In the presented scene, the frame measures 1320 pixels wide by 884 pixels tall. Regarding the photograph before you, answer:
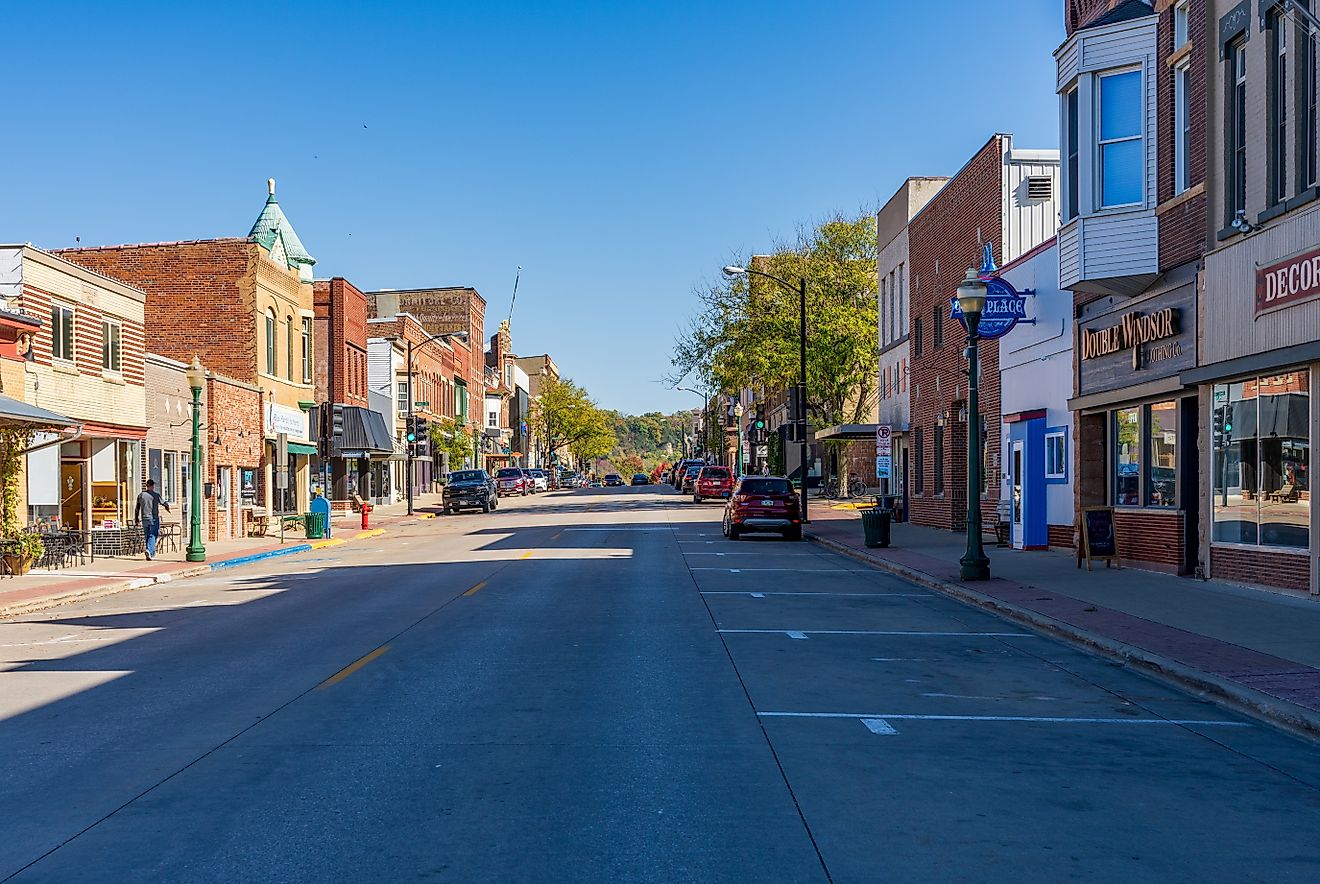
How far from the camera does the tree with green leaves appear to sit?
5172cm

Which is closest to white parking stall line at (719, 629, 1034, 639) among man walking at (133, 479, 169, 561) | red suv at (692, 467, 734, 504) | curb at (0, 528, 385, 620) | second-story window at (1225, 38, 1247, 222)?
second-story window at (1225, 38, 1247, 222)

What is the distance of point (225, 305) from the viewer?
39.8 metres

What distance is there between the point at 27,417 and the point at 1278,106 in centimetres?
2027

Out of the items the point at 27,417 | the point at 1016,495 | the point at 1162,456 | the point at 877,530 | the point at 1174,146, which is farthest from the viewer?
the point at 877,530

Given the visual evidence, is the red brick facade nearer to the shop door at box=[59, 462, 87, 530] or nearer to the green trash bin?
the green trash bin

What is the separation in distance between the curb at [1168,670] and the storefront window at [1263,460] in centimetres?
376

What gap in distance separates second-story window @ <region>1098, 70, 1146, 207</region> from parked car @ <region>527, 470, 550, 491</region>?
6891cm

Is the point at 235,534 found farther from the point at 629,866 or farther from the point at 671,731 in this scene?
the point at 629,866

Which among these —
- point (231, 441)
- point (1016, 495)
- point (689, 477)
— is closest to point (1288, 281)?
point (1016, 495)

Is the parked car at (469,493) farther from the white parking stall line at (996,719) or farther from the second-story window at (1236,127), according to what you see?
the white parking stall line at (996,719)

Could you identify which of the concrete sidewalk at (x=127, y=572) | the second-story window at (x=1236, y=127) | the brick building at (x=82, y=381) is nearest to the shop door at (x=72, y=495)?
the brick building at (x=82, y=381)

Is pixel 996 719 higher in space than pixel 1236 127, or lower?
lower

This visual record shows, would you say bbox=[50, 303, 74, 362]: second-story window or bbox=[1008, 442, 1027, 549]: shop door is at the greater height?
bbox=[50, 303, 74, 362]: second-story window

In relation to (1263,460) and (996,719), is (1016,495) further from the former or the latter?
(996,719)
